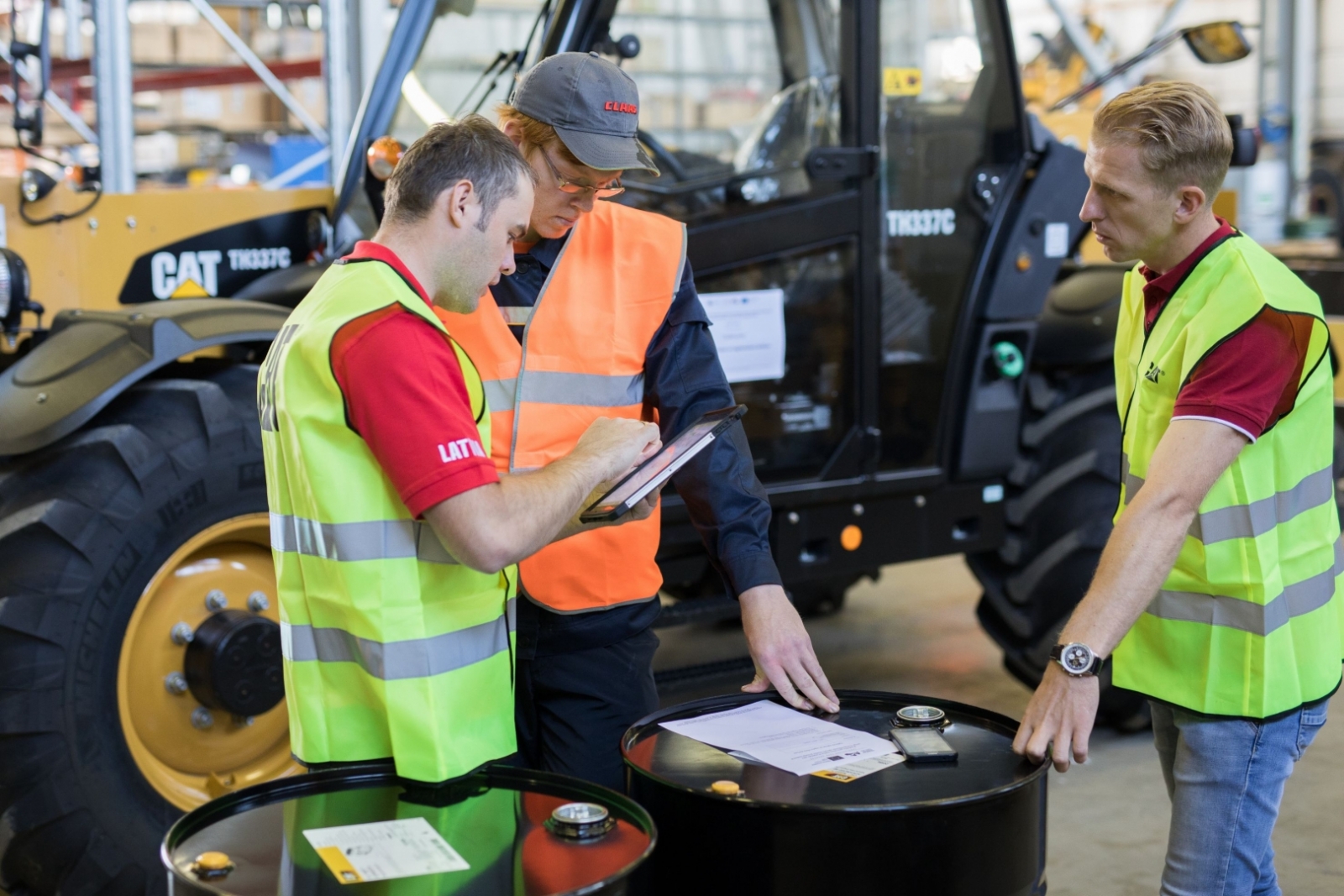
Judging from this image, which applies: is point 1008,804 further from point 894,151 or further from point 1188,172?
point 894,151

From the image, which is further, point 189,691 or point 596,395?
point 189,691

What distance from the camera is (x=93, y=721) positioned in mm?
2836

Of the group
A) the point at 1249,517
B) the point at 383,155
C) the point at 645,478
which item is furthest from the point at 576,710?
the point at 383,155

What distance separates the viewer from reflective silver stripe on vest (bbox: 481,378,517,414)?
211 centimetres

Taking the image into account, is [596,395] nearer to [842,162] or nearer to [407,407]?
[407,407]

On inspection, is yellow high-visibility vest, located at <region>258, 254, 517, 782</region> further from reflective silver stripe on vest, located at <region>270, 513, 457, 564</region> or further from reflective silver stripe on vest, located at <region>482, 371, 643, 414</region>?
reflective silver stripe on vest, located at <region>482, 371, 643, 414</region>

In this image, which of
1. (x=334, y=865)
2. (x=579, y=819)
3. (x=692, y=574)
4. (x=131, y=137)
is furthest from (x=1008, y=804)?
(x=131, y=137)

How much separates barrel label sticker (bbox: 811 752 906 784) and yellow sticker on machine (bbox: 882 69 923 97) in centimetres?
243

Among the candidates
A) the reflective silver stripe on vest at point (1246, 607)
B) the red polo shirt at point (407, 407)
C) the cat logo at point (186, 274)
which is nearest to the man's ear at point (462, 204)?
the red polo shirt at point (407, 407)

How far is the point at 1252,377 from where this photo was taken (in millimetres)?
1833

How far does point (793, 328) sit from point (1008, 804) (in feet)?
7.67

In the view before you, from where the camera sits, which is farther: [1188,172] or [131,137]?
[131,137]

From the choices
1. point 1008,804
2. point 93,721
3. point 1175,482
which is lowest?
point 93,721

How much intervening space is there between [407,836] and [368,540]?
12.7 inches
